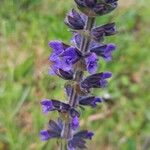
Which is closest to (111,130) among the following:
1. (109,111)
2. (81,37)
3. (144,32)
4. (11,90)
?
(109,111)

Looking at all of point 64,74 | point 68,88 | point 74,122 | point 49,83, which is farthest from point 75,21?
point 49,83

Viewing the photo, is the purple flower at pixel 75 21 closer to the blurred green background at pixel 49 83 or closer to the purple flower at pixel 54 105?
the purple flower at pixel 54 105

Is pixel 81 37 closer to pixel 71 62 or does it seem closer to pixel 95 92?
pixel 71 62

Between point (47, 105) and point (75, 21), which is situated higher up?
point (75, 21)

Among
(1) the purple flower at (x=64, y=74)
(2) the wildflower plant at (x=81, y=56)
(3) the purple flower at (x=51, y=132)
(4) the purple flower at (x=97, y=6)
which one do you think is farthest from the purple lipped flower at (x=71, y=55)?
(3) the purple flower at (x=51, y=132)

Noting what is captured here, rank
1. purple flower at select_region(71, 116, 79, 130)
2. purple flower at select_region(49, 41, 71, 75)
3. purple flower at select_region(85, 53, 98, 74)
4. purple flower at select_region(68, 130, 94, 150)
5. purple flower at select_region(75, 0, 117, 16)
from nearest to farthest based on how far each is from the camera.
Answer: purple flower at select_region(75, 0, 117, 16) < purple flower at select_region(85, 53, 98, 74) < purple flower at select_region(49, 41, 71, 75) < purple flower at select_region(71, 116, 79, 130) < purple flower at select_region(68, 130, 94, 150)

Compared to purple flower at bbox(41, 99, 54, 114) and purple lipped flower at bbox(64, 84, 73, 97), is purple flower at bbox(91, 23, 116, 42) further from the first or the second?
purple flower at bbox(41, 99, 54, 114)

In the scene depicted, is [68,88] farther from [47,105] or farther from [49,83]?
[49,83]

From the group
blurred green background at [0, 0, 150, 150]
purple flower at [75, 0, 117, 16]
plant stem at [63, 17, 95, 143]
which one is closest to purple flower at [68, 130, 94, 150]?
plant stem at [63, 17, 95, 143]
